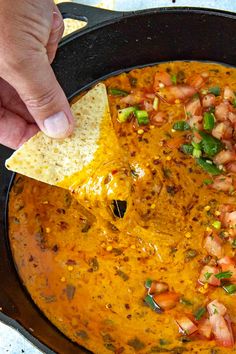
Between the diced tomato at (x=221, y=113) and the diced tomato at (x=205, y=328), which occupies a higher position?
the diced tomato at (x=221, y=113)

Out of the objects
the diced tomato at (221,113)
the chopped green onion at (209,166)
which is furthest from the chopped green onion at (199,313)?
the diced tomato at (221,113)

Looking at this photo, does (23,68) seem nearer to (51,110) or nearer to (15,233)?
(51,110)

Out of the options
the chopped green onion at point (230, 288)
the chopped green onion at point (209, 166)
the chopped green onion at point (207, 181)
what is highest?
the chopped green onion at point (209, 166)

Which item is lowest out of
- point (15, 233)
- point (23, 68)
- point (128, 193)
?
point (15, 233)

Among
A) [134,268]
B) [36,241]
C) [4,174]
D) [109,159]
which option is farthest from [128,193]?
[4,174]

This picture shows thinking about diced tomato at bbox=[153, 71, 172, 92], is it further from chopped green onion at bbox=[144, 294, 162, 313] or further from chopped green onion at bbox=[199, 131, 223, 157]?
chopped green onion at bbox=[144, 294, 162, 313]

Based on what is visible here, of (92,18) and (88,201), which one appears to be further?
(92,18)

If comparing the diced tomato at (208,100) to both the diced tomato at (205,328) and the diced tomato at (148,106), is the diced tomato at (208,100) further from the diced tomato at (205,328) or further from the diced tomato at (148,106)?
the diced tomato at (205,328)
